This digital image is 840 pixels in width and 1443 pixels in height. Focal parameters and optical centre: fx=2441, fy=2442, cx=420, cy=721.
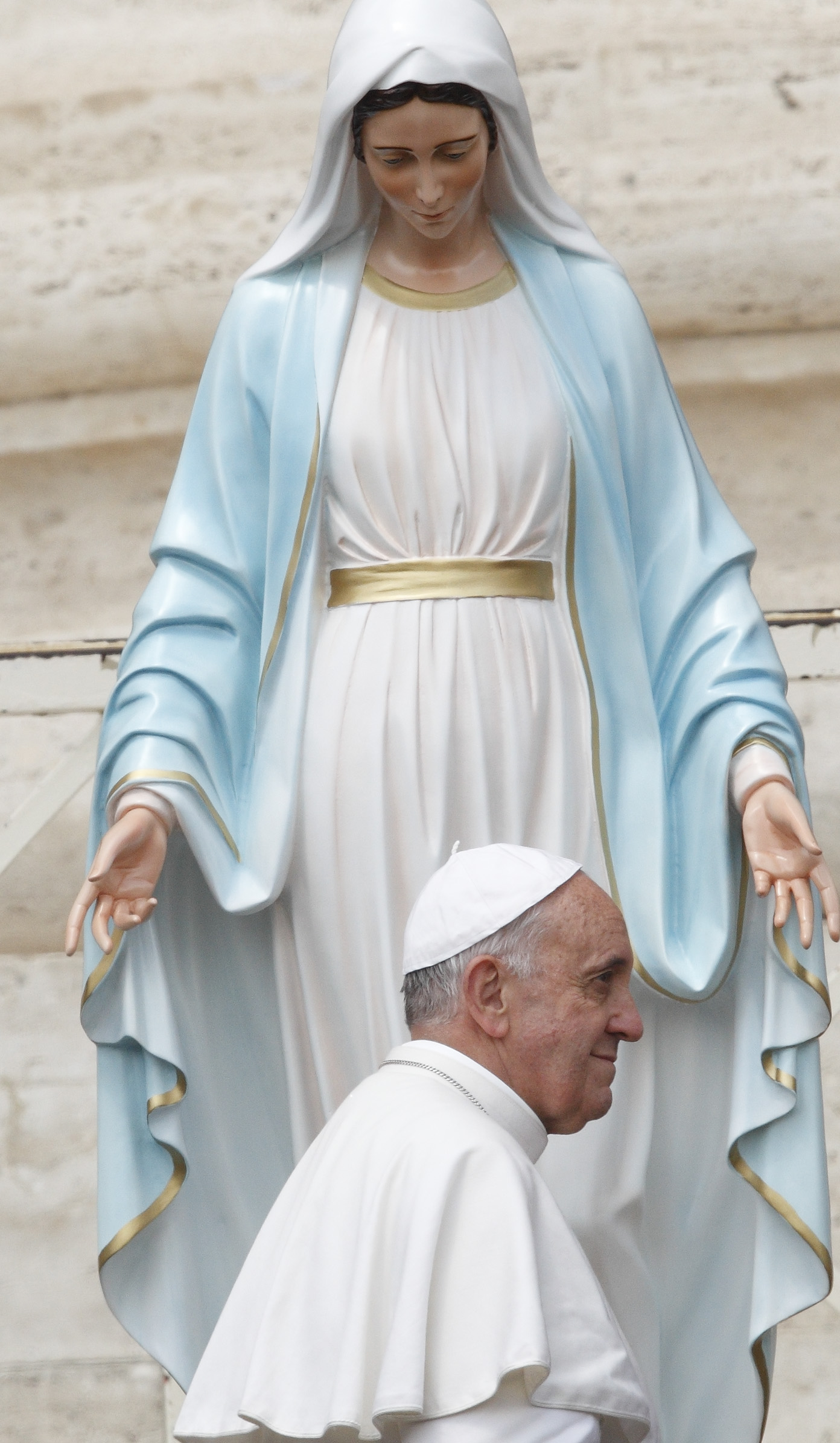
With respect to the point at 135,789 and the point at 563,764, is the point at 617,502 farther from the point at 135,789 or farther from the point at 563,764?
the point at 135,789

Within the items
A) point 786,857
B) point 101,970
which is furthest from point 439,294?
point 101,970

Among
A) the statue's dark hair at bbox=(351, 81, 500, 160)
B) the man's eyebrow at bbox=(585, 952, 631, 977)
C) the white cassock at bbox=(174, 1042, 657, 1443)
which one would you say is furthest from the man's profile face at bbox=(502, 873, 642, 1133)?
the statue's dark hair at bbox=(351, 81, 500, 160)

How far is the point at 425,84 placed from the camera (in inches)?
120

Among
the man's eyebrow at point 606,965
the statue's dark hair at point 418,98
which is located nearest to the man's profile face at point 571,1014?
the man's eyebrow at point 606,965

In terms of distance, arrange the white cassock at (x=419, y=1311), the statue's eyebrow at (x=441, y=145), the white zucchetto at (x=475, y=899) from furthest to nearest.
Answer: the statue's eyebrow at (x=441, y=145)
the white zucchetto at (x=475, y=899)
the white cassock at (x=419, y=1311)

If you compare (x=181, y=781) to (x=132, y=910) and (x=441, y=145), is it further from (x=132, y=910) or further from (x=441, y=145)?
(x=441, y=145)

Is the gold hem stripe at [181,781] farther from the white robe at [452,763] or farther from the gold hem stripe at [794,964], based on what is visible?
the gold hem stripe at [794,964]

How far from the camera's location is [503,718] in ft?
10.2

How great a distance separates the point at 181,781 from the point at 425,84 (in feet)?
3.03

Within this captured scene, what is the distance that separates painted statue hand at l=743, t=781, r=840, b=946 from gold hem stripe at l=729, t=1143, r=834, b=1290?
0.30 m

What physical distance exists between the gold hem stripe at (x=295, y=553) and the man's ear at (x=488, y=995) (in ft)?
2.35

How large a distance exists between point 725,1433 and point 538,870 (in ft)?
3.02

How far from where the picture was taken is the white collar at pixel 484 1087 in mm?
2521

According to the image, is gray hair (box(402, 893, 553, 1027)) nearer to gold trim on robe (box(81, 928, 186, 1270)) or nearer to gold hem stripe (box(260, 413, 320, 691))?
gold trim on robe (box(81, 928, 186, 1270))
